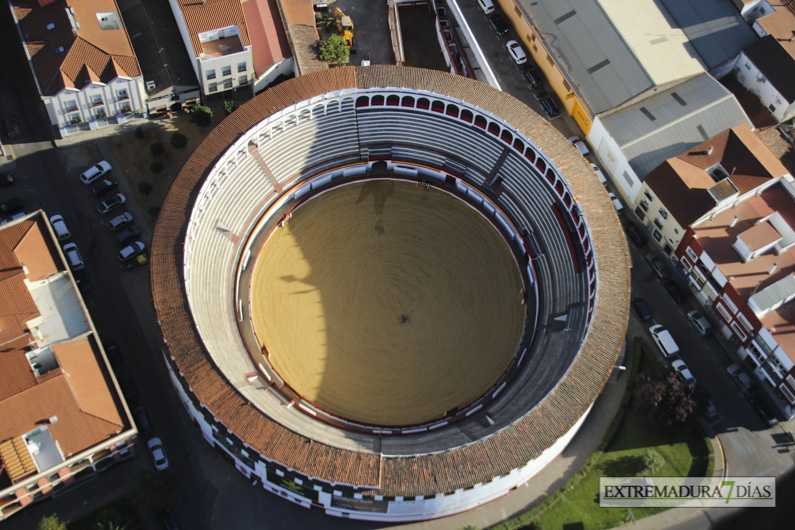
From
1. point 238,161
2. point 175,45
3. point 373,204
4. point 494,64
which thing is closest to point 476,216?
point 373,204

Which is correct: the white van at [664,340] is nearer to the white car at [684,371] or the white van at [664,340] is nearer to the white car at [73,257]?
the white car at [684,371]

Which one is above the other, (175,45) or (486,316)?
(175,45)

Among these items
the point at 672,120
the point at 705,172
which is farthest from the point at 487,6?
the point at 705,172

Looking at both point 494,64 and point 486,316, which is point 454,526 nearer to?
point 486,316

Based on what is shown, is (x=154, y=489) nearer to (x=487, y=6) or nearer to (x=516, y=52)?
(x=516, y=52)

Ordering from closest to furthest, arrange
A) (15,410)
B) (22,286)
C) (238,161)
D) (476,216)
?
(15,410) → (22,286) → (238,161) → (476,216)

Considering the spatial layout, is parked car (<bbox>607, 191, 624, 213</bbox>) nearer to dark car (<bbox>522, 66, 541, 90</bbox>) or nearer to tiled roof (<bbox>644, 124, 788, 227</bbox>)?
tiled roof (<bbox>644, 124, 788, 227</bbox>)
